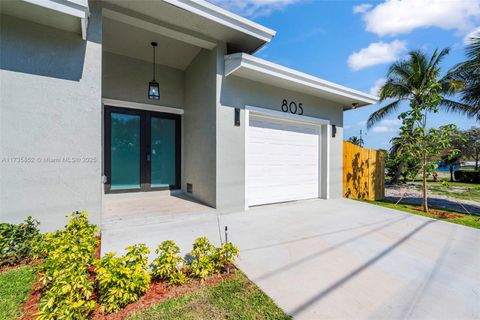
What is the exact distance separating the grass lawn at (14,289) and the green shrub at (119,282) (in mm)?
717

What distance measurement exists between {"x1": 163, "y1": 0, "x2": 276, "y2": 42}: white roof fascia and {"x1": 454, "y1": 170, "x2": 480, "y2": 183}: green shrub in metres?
22.9

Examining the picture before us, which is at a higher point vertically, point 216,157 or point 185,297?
point 216,157

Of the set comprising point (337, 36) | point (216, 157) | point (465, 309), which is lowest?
point (465, 309)

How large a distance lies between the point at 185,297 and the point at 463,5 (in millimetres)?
9285

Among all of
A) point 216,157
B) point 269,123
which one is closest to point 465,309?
point 216,157

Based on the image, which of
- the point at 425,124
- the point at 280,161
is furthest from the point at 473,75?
the point at 280,161

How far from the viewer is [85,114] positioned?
136 inches

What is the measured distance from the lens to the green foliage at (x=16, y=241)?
8.61 ft

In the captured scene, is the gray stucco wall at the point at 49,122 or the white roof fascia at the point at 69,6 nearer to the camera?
the white roof fascia at the point at 69,6

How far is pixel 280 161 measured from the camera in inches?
233

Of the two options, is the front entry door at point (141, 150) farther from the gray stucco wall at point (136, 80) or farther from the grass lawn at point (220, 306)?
the grass lawn at point (220, 306)

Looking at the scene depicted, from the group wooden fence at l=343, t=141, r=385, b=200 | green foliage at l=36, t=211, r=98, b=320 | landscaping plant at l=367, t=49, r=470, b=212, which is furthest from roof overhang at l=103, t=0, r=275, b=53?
wooden fence at l=343, t=141, r=385, b=200

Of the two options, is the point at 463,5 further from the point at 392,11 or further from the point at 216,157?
the point at 216,157

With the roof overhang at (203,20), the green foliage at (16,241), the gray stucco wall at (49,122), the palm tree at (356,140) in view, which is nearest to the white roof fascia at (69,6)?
the gray stucco wall at (49,122)
